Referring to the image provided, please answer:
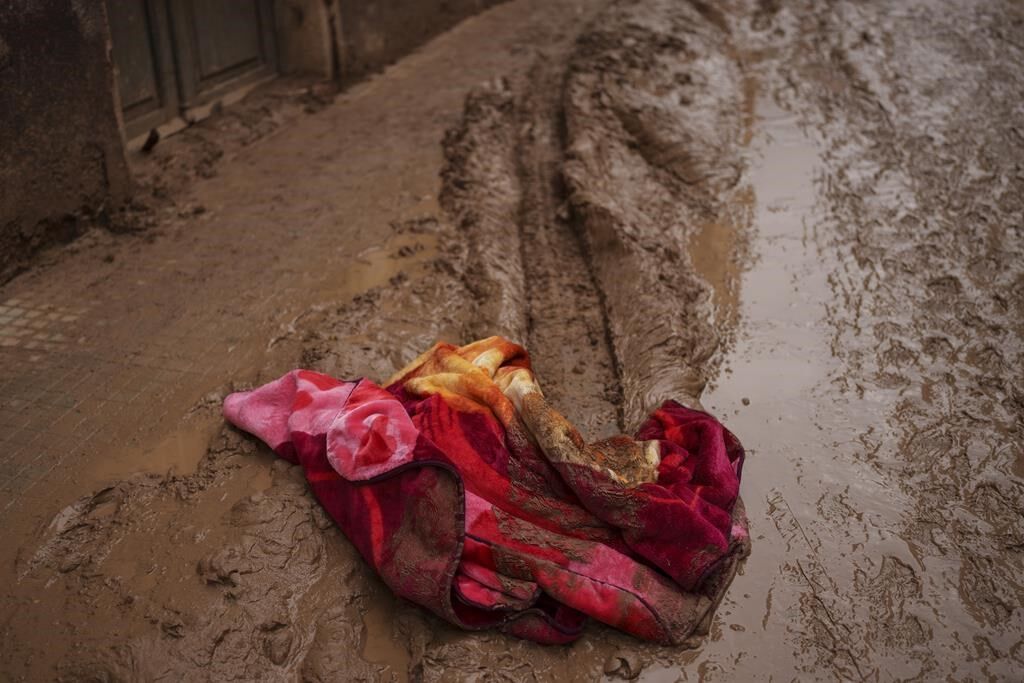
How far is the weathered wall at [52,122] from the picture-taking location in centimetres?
359

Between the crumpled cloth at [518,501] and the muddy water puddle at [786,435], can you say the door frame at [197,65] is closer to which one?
the crumpled cloth at [518,501]

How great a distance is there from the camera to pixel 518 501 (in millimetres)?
2549

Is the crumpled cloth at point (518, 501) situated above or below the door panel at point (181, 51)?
below

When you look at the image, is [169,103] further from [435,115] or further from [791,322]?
[791,322]

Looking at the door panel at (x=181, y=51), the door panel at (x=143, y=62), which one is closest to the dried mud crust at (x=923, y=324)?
the door panel at (x=181, y=51)

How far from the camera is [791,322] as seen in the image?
3568 mm

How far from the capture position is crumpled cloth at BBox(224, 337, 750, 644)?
7.64ft

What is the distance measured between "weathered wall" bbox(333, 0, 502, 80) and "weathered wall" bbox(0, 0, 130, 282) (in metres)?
2.23

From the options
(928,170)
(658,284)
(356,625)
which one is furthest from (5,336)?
(928,170)

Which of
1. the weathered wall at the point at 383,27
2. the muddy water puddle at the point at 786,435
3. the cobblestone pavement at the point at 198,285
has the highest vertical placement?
the weathered wall at the point at 383,27

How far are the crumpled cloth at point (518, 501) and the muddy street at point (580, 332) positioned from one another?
0.26ft

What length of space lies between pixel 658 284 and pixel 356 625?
192 centimetres

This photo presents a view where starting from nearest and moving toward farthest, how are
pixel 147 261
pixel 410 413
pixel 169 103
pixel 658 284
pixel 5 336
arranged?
pixel 410 413
pixel 5 336
pixel 658 284
pixel 147 261
pixel 169 103

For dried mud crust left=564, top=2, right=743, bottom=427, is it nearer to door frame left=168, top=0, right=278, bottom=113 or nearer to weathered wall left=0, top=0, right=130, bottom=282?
door frame left=168, top=0, right=278, bottom=113
